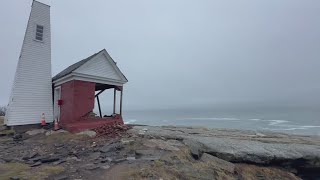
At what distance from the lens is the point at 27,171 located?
8.37m

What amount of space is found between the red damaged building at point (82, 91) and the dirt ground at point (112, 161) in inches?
67.6

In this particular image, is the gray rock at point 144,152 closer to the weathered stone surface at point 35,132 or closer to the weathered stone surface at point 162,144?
the weathered stone surface at point 162,144

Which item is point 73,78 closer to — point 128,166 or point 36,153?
point 36,153

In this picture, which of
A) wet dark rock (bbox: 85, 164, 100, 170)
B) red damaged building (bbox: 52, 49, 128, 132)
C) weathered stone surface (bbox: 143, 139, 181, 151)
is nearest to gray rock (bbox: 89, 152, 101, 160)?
wet dark rock (bbox: 85, 164, 100, 170)

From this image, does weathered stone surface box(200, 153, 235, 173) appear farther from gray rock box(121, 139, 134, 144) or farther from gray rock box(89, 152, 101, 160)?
gray rock box(89, 152, 101, 160)

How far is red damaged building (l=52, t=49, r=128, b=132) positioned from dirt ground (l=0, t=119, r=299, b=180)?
172 centimetres

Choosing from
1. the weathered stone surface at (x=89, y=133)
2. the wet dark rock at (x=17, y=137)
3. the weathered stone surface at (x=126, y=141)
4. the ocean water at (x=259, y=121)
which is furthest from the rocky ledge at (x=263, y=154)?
the ocean water at (x=259, y=121)

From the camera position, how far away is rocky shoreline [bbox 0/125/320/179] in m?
8.44

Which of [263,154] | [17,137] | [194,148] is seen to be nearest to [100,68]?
[17,137]

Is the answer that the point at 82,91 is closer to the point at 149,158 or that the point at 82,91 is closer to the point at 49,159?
the point at 49,159

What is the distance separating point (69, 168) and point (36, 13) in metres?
12.2

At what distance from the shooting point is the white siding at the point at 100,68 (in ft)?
52.7

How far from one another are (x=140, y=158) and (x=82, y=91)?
7332 mm

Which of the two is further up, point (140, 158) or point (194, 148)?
point (194, 148)
